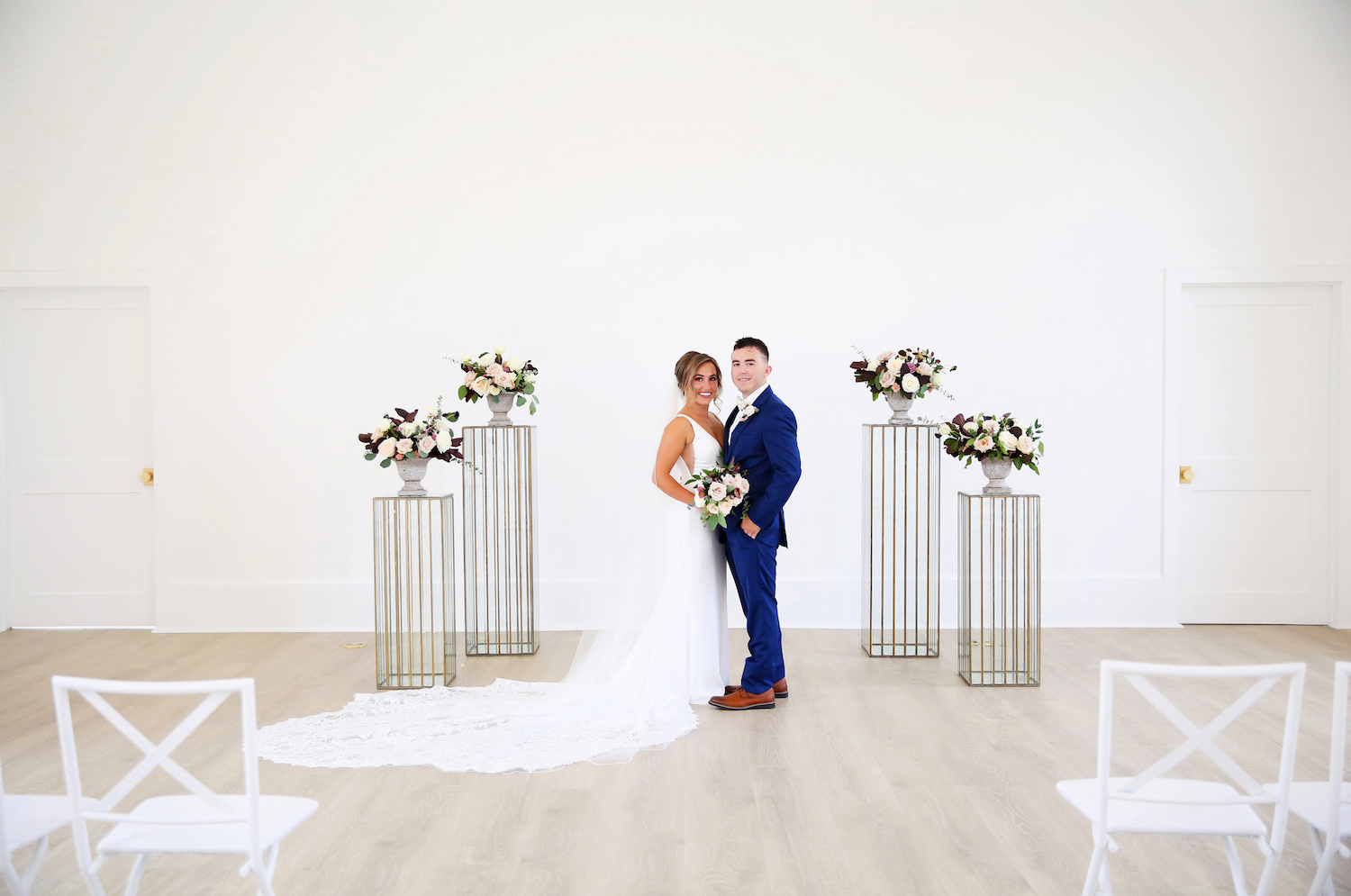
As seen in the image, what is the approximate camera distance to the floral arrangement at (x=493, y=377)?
18.4 ft

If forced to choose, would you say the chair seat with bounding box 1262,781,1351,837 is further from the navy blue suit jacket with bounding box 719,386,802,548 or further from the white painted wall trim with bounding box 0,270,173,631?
the white painted wall trim with bounding box 0,270,173,631

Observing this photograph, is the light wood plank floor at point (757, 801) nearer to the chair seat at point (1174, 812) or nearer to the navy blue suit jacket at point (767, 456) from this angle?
the chair seat at point (1174, 812)

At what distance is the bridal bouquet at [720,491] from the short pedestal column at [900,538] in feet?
5.23

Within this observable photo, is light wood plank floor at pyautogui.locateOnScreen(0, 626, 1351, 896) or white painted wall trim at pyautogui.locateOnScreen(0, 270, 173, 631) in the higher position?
white painted wall trim at pyautogui.locateOnScreen(0, 270, 173, 631)

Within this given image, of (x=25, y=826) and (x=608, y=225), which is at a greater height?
(x=608, y=225)

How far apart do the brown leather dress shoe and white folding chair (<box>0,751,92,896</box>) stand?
2.86 meters

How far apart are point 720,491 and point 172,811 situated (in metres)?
2.67

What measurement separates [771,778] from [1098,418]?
4111mm

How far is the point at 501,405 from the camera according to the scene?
19.1ft

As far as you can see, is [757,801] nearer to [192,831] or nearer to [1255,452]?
[192,831]

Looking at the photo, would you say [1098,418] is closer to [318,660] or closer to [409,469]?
[409,469]

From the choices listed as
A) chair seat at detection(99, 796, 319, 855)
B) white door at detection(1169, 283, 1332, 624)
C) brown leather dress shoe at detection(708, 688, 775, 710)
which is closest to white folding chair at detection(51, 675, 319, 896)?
chair seat at detection(99, 796, 319, 855)

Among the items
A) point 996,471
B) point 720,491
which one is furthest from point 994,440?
point 720,491

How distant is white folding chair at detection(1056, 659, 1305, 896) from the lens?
89.9 inches
